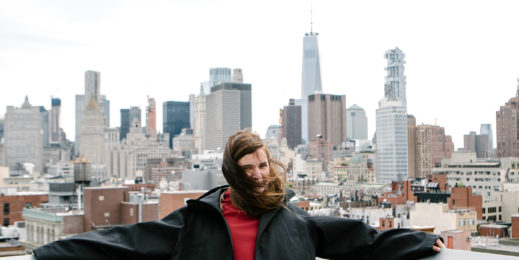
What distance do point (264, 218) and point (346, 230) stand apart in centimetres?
21

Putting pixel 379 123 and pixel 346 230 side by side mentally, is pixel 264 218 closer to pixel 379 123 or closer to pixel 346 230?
pixel 346 230

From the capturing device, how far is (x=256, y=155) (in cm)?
169

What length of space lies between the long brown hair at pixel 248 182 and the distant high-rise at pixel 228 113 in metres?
105

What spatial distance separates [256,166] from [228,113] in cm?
10685

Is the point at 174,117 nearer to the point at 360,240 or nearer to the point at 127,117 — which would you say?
the point at 127,117

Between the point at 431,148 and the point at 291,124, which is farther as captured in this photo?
the point at 291,124

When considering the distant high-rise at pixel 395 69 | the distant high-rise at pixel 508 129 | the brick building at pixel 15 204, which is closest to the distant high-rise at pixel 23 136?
the distant high-rise at pixel 395 69

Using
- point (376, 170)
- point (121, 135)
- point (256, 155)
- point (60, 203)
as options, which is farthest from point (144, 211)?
point (121, 135)

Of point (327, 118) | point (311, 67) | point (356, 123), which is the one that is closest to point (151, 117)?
point (327, 118)

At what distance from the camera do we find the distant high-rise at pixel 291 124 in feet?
393

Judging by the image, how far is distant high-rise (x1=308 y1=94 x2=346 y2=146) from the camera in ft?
374

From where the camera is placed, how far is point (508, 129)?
196 ft

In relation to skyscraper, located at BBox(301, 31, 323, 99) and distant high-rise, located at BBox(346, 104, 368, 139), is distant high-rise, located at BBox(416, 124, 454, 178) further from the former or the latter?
skyscraper, located at BBox(301, 31, 323, 99)

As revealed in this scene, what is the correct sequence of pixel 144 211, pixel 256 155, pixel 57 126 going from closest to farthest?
pixel 256 155
pixel 144 211
pixel 57 126
